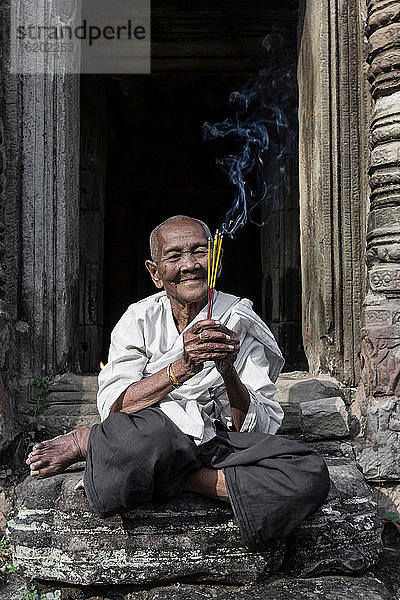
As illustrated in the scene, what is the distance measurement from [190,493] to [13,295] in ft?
5.65

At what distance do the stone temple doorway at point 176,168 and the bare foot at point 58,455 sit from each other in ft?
9.91

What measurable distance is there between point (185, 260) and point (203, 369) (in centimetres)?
47

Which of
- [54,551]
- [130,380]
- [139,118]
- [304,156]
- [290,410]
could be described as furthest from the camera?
[139,118]

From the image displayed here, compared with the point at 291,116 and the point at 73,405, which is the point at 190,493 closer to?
the point at 73,405

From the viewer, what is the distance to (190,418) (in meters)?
2.73

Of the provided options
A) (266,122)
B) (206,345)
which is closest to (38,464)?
(206,345)

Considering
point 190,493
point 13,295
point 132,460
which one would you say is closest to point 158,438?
point 132,460

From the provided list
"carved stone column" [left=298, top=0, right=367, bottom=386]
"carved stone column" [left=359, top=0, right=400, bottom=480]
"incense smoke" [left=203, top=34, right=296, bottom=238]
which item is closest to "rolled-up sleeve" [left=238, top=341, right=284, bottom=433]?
"carved stone column" [left=359, top=0, right=400, bottom=480]

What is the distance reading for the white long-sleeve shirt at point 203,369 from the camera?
2834 millimetres

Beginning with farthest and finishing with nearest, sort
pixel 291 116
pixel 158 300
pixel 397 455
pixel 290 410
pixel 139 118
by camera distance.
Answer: pixel 139 118 → pixel 291 116 → pixel 290 410 → pixel 397 455 → pixel 158 300

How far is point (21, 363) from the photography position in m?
3.88

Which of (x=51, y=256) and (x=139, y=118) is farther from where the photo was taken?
(x=139, y=118)

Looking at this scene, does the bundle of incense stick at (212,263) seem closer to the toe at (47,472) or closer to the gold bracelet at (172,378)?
the gold bracelet at (172,378)

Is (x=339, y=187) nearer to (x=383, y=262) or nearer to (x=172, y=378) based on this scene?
(x=383, y=262)
